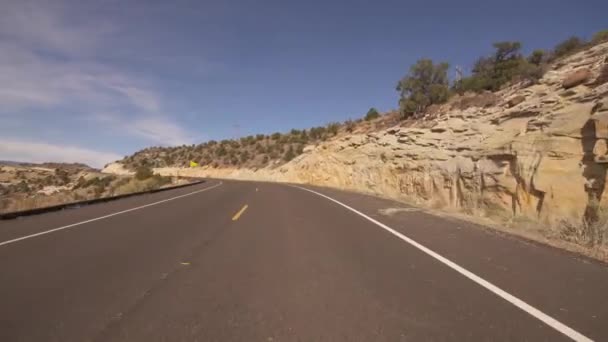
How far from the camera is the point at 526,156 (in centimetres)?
1386

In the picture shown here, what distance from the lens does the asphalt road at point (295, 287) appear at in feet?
13.7

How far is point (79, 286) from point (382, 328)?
401 centimetres

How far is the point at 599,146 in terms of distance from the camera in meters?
11.4

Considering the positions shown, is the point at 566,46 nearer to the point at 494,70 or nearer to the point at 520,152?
the point at 494,70

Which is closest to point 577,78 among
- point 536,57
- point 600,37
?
point 600,37

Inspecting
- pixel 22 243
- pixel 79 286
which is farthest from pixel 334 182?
pixel 79 286

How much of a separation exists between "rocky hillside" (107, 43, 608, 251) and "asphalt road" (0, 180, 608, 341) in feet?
12.1

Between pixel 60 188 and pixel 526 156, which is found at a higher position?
pixel 526 156

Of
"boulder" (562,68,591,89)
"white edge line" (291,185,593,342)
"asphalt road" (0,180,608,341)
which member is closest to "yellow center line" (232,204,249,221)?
"asphalt road" (0,180,608,341)

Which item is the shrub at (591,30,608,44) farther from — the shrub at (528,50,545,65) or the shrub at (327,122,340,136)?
the shrub at (327,122,340,136)

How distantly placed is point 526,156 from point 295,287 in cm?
1132

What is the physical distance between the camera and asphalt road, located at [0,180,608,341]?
164 inches

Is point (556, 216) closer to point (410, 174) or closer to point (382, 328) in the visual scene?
point (382, 328)

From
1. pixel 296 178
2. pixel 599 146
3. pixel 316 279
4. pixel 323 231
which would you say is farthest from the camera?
pixel 296 178
